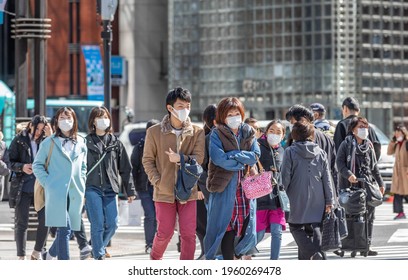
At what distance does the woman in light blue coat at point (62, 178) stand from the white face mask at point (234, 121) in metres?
2.11

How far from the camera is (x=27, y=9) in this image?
20141 millimetres

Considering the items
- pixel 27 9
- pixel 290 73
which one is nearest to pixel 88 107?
pixel 290 73

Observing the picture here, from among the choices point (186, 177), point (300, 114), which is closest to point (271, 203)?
point (300, 114)

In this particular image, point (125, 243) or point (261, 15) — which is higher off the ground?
point (261, 15)

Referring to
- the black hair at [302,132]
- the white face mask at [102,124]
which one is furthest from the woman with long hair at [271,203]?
the white face mask at [102,124]

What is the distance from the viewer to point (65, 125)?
14.8 m

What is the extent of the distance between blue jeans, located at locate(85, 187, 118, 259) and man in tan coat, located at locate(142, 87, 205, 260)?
226cm

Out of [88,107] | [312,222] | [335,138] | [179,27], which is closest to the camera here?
[312,222]

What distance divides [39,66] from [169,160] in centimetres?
684

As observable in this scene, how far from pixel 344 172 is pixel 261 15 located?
3643cm

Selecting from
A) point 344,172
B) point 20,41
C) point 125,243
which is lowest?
point 125,243

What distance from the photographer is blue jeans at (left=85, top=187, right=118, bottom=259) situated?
15.8m

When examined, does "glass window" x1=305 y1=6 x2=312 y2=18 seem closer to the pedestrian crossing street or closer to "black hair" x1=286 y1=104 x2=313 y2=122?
the pedestrian crossing street
